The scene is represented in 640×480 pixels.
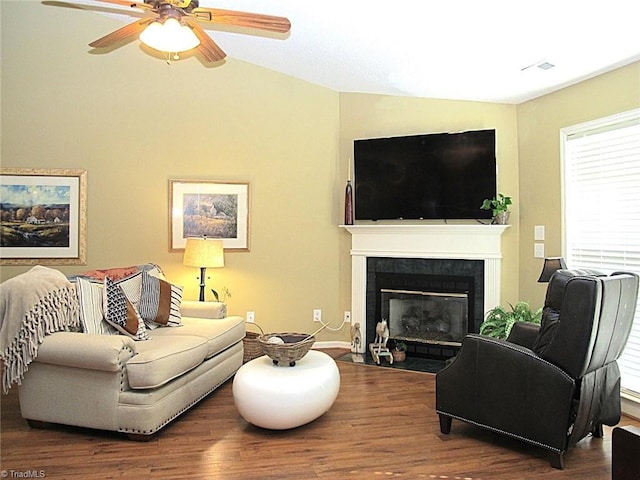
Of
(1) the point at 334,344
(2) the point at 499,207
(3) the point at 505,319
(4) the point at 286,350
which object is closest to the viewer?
(4) the point at 286,350

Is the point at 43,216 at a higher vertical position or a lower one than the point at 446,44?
lower

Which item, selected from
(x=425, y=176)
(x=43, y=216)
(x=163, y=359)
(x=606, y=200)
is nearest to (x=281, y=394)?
(x=163, y=359)

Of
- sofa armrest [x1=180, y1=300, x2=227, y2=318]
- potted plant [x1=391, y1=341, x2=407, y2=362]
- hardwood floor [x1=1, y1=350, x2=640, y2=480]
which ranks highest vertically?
sofa armrest [x1=180, y1=300, x2=227, y2=318]

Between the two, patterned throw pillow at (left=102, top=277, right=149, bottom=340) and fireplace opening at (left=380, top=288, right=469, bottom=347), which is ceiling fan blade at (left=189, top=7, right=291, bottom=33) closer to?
patterned throw pillow at (left=102, top=277, right=149, bottom=340)

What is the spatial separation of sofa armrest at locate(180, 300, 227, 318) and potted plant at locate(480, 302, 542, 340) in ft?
7.16

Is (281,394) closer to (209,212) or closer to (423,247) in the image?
(423,247)

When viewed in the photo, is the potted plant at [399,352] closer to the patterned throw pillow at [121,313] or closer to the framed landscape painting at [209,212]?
the framed landscape painting at [209,212]

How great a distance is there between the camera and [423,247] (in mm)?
4887

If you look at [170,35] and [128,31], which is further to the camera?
[128,31]

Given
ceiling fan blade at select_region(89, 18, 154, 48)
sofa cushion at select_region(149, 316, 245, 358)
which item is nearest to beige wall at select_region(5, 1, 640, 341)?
sofa cushion at select_region(149, 316, 245, 358)

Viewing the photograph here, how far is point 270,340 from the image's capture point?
3.27 m

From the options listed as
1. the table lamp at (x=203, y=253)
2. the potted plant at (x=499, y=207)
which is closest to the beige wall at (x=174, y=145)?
the table lamp at (x=203, y=253)

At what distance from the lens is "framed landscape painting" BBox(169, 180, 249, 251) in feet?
16.6

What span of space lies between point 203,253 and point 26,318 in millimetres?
1810
